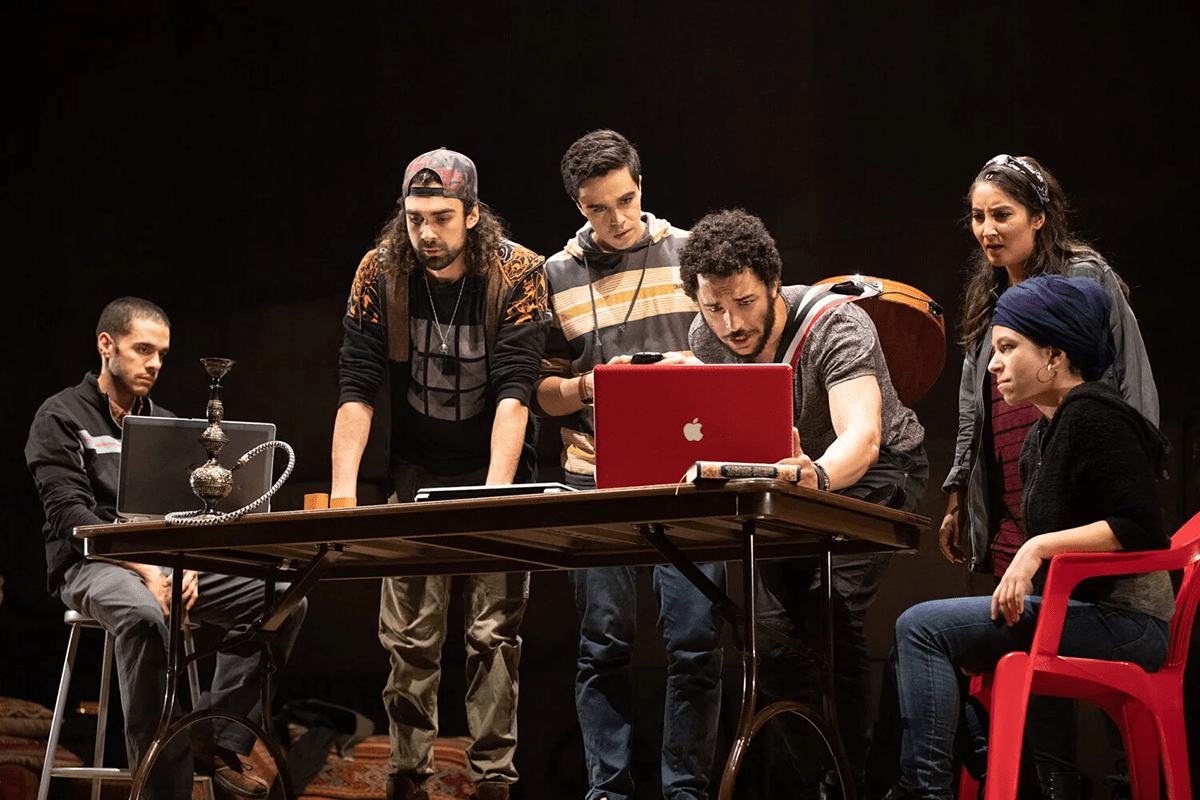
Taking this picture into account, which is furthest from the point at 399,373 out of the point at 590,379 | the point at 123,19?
the point at 123,19

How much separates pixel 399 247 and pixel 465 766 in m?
1.71

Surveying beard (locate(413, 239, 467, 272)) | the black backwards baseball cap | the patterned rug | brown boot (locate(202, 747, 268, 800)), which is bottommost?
the patterned rug

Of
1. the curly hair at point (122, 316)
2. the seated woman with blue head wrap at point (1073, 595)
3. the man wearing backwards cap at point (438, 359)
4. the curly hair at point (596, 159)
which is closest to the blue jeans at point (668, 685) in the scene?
the man wearing backwards cap at point (438, 359)

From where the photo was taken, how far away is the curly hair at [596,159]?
3395 millimetres

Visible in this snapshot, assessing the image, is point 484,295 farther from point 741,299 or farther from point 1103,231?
point 1103,231

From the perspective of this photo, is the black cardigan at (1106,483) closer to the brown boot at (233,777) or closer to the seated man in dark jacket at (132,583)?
the seated man in dark jacket at (132,583)

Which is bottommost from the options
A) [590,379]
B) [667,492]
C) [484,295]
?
[667,492]

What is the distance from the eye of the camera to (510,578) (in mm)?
3199

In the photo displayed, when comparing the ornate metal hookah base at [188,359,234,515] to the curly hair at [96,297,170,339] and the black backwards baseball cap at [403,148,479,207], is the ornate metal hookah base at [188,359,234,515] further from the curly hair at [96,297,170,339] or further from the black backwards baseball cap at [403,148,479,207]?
the curly hair at [96,297,170,339]

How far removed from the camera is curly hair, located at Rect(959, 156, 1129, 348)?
2.96 meters

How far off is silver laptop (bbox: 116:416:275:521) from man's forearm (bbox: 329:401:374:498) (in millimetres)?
468

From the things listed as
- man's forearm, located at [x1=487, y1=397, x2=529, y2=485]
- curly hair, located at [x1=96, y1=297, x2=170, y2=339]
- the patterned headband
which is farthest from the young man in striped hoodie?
curly hair, located at [x1=96, y1=297, x2=170, y2=339]

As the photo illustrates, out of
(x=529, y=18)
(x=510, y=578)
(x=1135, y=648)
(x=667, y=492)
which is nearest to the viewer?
(x=667, y=492)

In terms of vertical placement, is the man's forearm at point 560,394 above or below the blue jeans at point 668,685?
above
